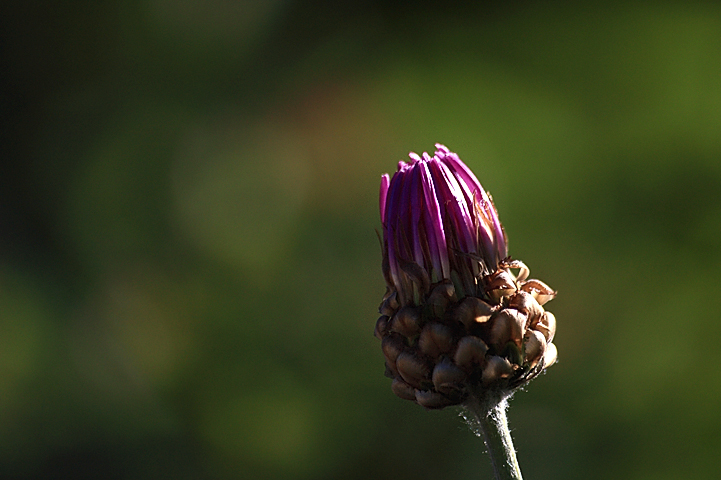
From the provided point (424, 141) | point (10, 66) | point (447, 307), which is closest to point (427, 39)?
point (424, 141)

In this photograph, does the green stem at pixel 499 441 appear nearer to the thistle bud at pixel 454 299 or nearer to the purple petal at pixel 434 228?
the thistle bud at pixel 454 299

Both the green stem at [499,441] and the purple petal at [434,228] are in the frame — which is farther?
the purple petal at [434,228]

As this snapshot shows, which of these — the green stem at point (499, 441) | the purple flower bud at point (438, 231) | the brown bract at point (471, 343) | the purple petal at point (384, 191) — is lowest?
the green stem at point (499, 441)

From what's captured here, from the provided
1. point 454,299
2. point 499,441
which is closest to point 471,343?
point 454,299

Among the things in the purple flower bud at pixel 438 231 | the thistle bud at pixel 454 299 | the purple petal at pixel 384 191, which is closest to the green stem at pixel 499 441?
the thistle bud at pixel 454 299

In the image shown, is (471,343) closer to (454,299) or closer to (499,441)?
(454,299)

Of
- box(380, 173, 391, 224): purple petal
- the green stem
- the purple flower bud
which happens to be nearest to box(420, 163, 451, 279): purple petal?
the purple flower bud

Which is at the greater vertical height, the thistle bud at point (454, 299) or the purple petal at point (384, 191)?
the purple petal at point (384, 191)
